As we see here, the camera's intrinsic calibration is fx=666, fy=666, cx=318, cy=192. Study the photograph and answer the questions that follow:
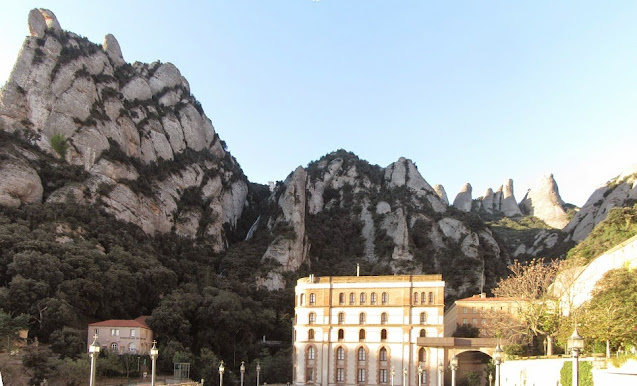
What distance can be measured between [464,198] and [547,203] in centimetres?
2361

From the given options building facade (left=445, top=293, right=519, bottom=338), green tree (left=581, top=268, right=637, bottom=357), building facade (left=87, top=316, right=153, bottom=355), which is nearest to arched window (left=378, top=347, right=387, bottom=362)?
building facade (left=445, top=293, right=519, bottom=338)

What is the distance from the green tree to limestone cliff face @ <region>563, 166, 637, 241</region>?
205 ft

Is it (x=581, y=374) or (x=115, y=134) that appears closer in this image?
(x=581, y=374)

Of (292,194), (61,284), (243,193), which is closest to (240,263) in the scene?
(292,194)

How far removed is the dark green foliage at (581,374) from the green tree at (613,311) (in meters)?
2.63

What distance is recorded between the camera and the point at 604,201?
114125 millimetres

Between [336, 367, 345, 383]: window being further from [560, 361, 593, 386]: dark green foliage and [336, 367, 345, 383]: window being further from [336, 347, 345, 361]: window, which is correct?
[560, 361, 593, 386]: dark green foliage

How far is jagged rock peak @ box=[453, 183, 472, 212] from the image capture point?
19025 centimetres

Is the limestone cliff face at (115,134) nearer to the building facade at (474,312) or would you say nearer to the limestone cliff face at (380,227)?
the limestone cliff face at (380,227)

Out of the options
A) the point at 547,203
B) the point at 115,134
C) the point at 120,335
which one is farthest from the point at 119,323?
the point at 547,203

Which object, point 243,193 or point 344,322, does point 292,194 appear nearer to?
point 243,193

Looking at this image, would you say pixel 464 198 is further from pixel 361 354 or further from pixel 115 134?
pixel 361 354

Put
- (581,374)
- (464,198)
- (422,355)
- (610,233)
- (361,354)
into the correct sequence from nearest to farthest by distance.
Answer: (581,374) → (422,355) → (361,354) → (610,233) → (464,198)

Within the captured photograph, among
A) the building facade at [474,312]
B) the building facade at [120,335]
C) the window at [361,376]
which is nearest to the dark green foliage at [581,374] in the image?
the window at [361,376]
